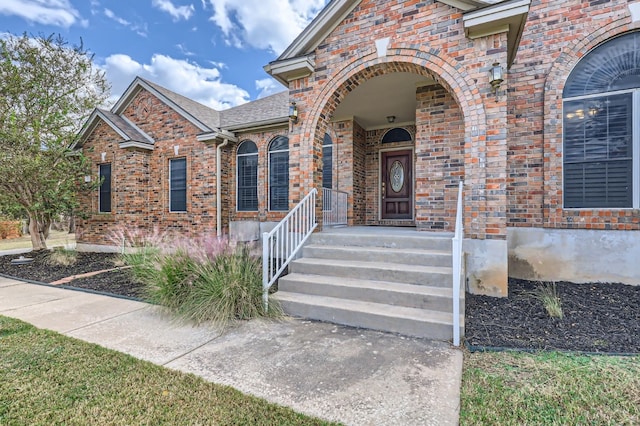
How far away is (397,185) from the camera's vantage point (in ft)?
28.5

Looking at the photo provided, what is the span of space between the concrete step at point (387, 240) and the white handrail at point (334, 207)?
1.77m

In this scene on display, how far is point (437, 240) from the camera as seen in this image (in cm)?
473

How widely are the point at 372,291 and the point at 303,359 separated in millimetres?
1446

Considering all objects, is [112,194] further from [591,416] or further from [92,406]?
[591,416]

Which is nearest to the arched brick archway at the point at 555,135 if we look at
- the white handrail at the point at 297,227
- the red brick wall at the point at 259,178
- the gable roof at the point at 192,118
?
the white handrail at the point at 297,227

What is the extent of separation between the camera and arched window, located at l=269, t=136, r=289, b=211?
31.2ft

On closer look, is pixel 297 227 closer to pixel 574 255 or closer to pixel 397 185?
pixel 397 185

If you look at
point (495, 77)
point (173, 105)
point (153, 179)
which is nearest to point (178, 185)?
point (153, 179)

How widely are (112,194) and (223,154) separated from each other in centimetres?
409

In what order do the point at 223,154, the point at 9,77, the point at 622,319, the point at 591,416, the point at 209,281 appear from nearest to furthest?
the point at 591,416
the point at 622,319
the point at 209,281
the point at 9,77
the point at 223,154

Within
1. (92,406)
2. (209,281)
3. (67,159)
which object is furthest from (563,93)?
(67,159)

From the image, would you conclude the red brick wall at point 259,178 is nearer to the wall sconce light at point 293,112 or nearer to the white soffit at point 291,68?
the white soffit at point 291,68

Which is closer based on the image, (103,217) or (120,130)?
(120,130)

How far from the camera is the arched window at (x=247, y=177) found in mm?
9977
